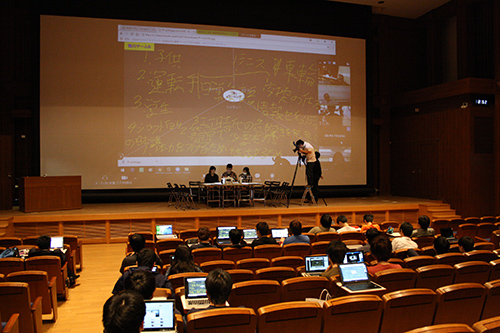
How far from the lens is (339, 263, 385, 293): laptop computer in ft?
10.2

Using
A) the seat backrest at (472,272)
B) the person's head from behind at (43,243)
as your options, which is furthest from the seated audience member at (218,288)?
the person's head from behind at (43,243)

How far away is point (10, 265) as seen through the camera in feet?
13.4

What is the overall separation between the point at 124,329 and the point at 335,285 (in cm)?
198

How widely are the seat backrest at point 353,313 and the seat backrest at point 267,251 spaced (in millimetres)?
2201

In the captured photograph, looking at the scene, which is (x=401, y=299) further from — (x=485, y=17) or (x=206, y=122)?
(x=485, y=17)

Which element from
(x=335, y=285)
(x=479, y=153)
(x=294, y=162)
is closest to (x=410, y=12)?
(x=479, y=153)

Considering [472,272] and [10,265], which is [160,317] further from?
[472,272]

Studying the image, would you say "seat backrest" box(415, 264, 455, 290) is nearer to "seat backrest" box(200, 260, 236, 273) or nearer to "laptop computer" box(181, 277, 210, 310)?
"seat backrest" box(200, 260, 236, 273)

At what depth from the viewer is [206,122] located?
10.6 metres

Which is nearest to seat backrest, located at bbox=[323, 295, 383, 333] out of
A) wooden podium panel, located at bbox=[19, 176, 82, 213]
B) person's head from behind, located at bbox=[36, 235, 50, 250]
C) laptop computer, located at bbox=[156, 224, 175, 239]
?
person's head from behind, located at bbox=[36, 235, 50, 250]

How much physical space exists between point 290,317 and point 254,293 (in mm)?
680

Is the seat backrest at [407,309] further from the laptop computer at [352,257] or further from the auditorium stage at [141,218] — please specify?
the auditorium stage at [141,218]

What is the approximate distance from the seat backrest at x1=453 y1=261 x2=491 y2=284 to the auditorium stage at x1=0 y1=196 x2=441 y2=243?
5.39 m

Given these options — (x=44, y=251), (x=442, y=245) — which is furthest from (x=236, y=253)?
(x=442, y=245)
